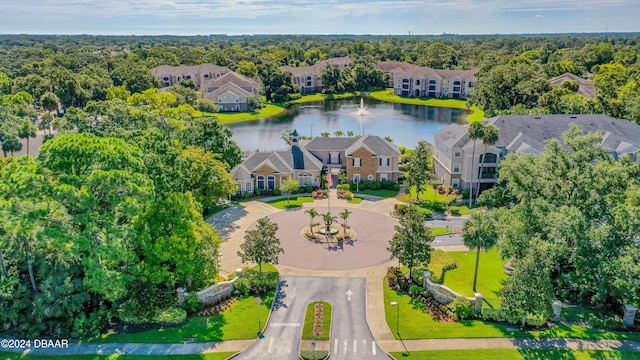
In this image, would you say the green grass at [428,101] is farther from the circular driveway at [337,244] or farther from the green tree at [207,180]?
the green tree at [207,180]

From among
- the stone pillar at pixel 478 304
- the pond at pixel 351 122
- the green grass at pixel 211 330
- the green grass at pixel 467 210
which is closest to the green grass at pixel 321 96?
the pond at pixel 351 122

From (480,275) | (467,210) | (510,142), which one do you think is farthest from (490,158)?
(480,275)

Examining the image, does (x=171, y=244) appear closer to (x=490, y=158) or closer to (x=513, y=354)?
(x=513, y=354)

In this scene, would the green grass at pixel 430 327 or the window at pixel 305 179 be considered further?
the window at pixel 305 179

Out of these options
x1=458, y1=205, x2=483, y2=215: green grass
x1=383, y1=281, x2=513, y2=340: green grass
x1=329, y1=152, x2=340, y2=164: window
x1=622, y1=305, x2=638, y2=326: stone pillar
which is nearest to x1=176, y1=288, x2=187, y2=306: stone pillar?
x1=383, y1=281, x2=513, y2=340: green grass

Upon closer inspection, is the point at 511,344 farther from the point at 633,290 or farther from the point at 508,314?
the point at 633,290

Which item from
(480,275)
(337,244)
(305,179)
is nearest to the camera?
(480,275)

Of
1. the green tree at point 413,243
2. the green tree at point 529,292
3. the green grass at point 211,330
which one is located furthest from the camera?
the green tree at point 413,243
